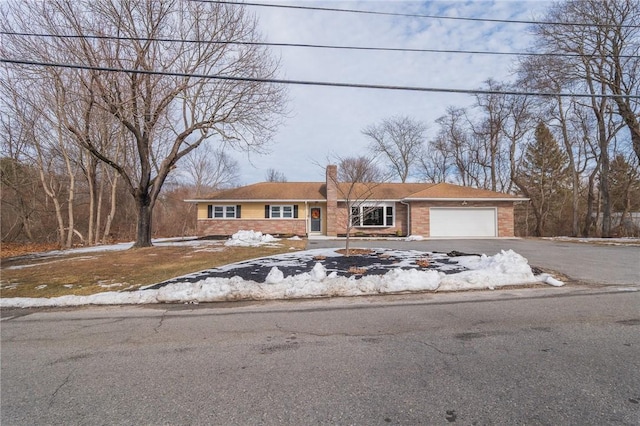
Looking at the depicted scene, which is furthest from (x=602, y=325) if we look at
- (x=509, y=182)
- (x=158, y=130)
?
(x=509, y=182)

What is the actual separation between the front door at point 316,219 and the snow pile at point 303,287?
630 inches

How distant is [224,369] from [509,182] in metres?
38.7

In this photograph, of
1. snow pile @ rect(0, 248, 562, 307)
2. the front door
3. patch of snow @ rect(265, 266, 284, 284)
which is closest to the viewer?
snow pile @ rect(0, 248, 562, 307)

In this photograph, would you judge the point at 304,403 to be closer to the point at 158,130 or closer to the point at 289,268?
the point at 289,268

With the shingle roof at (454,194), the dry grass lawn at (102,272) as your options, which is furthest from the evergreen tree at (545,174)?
the dry grass lawn at (102,272)

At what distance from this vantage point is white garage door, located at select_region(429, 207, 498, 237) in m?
22.3

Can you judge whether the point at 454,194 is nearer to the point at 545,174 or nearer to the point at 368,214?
the point at 368,214

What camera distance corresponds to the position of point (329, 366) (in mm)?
3402

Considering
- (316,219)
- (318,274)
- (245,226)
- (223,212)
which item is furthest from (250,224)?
(318,274)

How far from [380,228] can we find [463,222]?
5.71 meters

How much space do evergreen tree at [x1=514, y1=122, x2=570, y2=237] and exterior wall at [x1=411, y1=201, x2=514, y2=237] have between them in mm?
12281

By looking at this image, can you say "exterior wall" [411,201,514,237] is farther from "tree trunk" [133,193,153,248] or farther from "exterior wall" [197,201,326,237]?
"tree trunk" [133,193,153,248]

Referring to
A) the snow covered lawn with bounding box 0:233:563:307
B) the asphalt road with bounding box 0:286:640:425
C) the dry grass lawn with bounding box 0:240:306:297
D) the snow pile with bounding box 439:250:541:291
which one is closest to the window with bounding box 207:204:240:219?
the dry grass lawn with bounding box 0:240:306:297

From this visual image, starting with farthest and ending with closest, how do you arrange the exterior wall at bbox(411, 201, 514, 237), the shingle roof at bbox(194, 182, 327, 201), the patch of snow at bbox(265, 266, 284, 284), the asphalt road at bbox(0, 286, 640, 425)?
the shingle roof at bbox(194, 182, 327, 201) → the exterior wall at bbox(411, 201, 514, 237) → the patch of snow at bbox(265, 266, 284, 284) → the asphalt road at bbox(0, 286, 640, 425)
